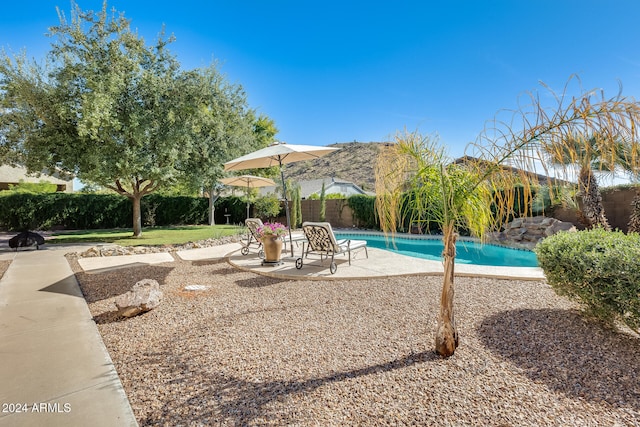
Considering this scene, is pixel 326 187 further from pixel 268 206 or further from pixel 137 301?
pixel 137 301

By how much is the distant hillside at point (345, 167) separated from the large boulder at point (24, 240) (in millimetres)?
36838

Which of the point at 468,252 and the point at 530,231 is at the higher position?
the point at 530,231

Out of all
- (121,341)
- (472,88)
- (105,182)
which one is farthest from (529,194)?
(105,182)

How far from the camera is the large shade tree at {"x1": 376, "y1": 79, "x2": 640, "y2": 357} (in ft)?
7.06

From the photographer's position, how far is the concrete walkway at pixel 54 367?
86.4 inches

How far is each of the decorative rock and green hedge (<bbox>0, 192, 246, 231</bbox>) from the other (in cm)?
1633

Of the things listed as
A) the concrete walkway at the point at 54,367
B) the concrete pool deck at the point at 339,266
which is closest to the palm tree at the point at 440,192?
the concrete walkway at the point at 54,367

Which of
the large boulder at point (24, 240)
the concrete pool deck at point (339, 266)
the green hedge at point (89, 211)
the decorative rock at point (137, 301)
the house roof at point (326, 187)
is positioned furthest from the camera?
the house roof at point (326, 187)

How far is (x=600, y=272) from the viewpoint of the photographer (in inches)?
119

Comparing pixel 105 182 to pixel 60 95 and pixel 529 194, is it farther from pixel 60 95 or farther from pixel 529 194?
pixel 529 194

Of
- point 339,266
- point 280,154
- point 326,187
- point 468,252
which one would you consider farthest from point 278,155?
point 326,187

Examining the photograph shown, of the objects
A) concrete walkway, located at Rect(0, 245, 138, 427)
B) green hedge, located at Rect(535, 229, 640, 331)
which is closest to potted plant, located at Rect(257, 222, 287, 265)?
concrete walkway, located at Rect(0, 245, 138, 427)

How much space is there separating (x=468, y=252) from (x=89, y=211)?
18925 mm

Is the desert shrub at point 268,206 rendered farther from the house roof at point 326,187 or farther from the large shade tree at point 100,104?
the house roof at point 326,187
